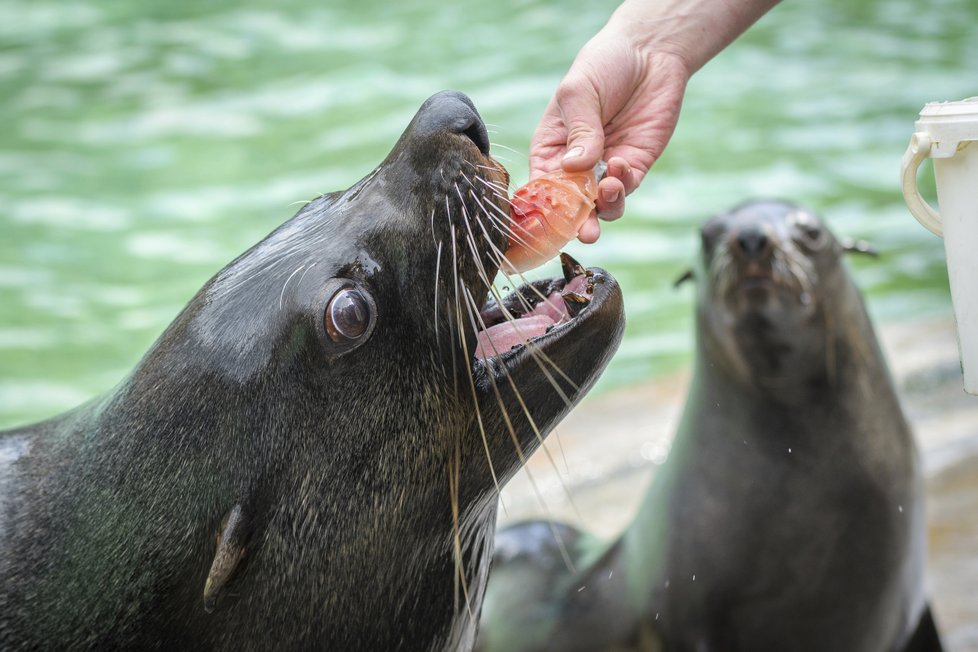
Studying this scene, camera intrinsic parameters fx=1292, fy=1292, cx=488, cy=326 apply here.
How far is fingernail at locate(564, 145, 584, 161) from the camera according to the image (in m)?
2.82

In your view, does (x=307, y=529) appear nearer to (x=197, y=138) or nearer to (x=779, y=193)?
(x=779, y=193)

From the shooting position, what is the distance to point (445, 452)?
2467mm

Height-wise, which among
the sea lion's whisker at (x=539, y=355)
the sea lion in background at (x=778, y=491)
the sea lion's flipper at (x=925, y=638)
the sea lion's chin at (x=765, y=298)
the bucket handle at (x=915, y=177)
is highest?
the sea lion's whisker at (x=539, y=355)

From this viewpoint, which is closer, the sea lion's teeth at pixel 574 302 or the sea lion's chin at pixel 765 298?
the sea lion's teeth at pixel 574 302

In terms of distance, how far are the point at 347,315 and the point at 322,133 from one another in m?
10.4

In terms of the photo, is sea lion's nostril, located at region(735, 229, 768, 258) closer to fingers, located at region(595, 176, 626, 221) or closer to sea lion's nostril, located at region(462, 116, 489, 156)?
fingers, located at region(595, 176, 626, 221)

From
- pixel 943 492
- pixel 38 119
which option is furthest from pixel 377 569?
pixel 38 119

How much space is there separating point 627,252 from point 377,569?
7.45 metres

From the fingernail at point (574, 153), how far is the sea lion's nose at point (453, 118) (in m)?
0.35

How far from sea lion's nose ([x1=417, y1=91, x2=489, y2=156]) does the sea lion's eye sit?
0.35 m

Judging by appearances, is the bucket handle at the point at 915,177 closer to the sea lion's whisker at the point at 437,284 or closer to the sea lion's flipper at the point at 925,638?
the sea lion's whisker at the point at 437,284

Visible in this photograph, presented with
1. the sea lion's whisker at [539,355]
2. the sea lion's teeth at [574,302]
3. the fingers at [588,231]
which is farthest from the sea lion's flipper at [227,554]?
the fingers at [588,231]

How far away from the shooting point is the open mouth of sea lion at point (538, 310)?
2.46 meters

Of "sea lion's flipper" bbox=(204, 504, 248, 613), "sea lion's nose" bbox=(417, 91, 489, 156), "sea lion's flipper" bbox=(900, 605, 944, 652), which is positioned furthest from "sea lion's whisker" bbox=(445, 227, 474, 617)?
"sea lion's flipper" bbox=(900, 605, 944, 652)
